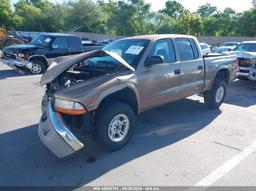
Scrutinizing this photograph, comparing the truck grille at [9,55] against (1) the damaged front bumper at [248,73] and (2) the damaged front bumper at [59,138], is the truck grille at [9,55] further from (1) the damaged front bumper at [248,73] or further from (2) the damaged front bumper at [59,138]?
(1) the damaged front bumper at [248,73]

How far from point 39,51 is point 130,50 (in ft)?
25.6

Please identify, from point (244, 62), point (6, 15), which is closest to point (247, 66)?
point (244, 62)

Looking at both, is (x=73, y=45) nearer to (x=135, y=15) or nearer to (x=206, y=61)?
(x=206, y=61)

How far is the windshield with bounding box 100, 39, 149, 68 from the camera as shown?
189 inches

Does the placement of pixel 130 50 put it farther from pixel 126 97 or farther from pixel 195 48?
pixel 195 48

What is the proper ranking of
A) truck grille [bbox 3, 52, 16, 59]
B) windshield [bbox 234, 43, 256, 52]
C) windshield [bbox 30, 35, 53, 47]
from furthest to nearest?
windshield [bbox 30, 35, 53, 47]
truck grille [bbox 3, 52, 16, 59]
windshield [bbox 234, 43, 256, 52]

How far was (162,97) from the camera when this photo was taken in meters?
5.17

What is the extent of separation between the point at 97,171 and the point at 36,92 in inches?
210

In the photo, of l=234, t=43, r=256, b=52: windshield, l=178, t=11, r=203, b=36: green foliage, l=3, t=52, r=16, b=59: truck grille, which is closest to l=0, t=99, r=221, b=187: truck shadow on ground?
l=234, t=43, r=256, b=52: windshield

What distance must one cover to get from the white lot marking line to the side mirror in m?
2.00

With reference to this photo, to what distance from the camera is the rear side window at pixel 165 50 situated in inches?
202

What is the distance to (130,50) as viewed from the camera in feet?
16.5

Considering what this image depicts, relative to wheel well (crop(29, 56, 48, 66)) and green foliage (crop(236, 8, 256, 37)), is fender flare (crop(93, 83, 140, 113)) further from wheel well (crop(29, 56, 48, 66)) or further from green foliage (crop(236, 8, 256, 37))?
green foliage (crop(236, 8, 256, 37))

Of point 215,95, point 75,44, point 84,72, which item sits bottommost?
point 215,95
